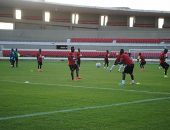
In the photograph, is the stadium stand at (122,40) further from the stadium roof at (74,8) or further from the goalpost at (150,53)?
the goalpost at (150,53)

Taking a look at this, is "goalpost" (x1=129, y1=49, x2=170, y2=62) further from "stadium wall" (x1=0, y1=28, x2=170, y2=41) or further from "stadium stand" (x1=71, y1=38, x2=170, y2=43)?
"stadium wall" (x1=0, y1=28, x2=170, y2=41)

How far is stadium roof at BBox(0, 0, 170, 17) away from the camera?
213ft

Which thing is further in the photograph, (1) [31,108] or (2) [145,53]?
(2) [145,53]

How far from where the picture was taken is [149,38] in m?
65.5

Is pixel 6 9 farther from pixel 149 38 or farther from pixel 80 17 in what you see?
pixel 149 38

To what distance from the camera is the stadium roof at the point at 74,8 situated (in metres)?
65.1

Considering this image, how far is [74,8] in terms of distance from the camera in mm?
68625

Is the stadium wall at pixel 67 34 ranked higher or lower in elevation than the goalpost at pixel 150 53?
higher

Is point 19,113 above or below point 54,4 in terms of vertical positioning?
below

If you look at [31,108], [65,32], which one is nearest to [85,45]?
[65,32]

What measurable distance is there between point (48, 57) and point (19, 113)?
47.9 meters

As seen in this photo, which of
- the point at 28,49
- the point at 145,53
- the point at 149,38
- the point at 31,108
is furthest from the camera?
the point at 149,38

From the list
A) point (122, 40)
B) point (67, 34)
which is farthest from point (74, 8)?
point (122, 40)

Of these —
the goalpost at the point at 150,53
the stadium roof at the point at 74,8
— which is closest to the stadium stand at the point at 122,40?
the stadium roof at the point at 74,8
